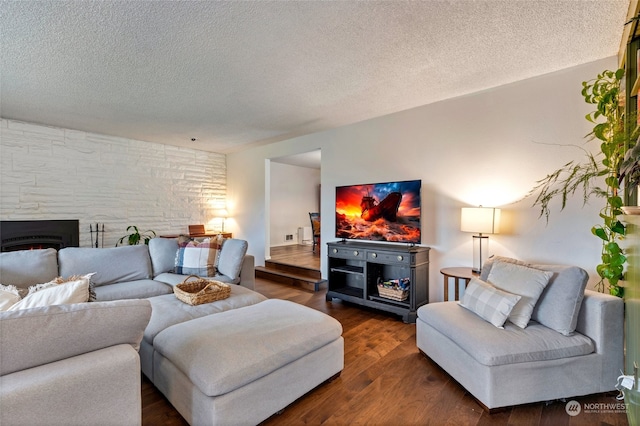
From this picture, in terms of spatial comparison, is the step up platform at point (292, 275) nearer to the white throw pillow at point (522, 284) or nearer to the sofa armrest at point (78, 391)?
the white throw pillow at point (522, 284)

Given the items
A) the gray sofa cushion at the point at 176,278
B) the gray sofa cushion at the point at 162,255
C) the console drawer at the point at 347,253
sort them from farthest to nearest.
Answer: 1. the console drawer at the point at 347,253
2. the gray sofa cushion at the point at 162,255
3. the gray sofa cushion at the point at 176,278

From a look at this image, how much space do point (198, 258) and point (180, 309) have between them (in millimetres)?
1164

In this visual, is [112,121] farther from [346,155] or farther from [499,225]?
[499,225]

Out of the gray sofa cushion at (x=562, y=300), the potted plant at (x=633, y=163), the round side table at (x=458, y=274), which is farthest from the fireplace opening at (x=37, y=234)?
the potted plant at (x=633, y=163)

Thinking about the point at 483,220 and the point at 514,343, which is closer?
the point at 514,343

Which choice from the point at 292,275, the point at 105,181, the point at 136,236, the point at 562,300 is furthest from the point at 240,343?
the point at 105,181

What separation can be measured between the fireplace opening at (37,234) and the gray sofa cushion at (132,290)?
2282 millimetres

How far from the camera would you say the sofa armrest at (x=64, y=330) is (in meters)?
0.98

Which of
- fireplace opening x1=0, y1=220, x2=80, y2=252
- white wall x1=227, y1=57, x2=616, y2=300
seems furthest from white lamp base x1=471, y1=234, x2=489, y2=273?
fireplace opening x1=0, y1=220, x2=80, y2=252

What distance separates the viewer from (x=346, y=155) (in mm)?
4242

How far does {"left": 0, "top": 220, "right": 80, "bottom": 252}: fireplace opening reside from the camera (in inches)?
157

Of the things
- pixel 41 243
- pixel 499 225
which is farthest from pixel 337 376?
pixel 41 243

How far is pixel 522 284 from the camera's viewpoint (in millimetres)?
2016

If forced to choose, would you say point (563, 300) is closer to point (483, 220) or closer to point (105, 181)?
point (483, 220)
